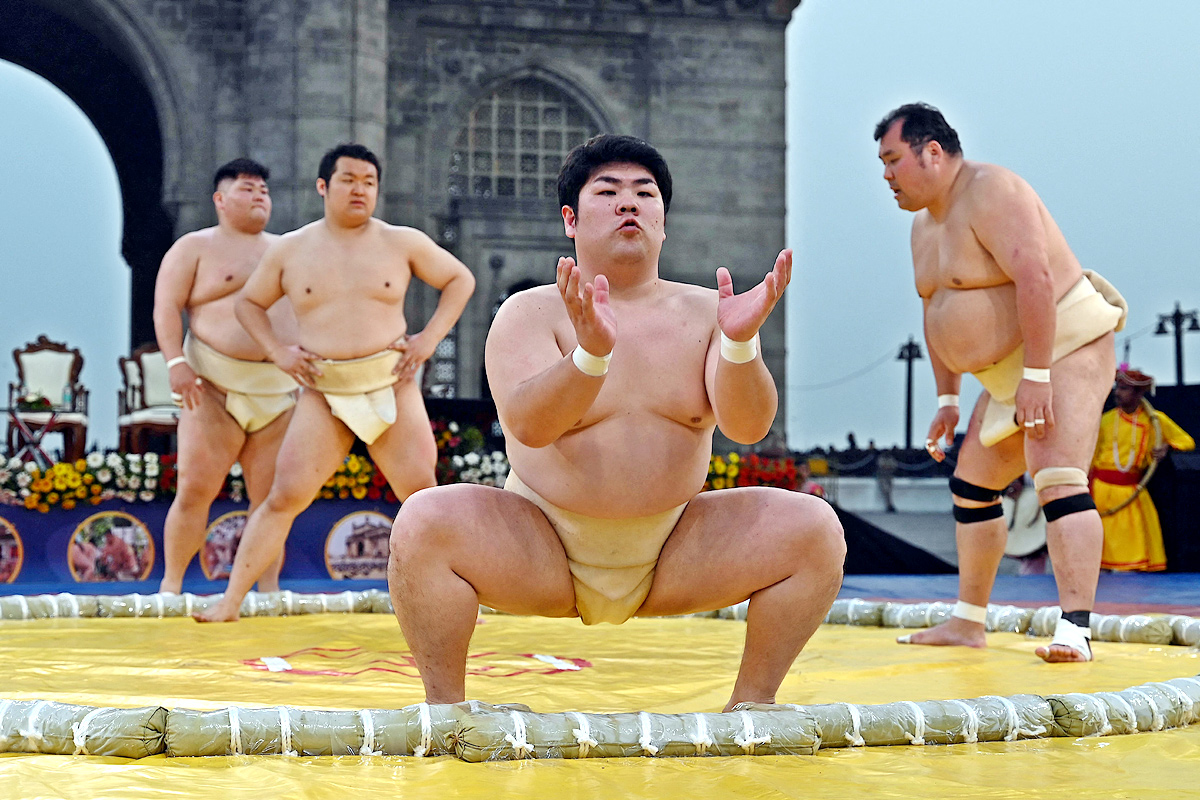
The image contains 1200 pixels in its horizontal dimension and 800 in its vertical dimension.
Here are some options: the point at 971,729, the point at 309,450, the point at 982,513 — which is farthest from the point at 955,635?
the point at 309,450

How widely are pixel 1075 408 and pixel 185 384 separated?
3.25 m

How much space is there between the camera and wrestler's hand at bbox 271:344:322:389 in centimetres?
429

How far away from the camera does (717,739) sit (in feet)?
6.40

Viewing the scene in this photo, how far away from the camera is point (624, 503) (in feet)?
7.08

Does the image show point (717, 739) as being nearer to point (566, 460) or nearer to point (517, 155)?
point (566, 460)

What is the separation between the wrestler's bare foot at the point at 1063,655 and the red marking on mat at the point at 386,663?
123 cm

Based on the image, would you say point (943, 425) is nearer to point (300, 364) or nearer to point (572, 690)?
point (572, 690)

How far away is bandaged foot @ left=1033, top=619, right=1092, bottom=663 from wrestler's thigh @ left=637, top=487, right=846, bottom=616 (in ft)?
4.34

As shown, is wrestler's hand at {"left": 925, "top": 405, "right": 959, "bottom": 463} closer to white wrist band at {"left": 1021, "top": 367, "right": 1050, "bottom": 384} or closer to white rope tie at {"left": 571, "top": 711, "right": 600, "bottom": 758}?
white wrist band at {"left": 1021, "top": 367, "right": 1050, "bottom": 384}

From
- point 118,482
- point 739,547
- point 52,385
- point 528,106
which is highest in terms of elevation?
point 528,106

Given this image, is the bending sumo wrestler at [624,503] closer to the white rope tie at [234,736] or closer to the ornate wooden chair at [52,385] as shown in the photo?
the white rope tie at [234,736]

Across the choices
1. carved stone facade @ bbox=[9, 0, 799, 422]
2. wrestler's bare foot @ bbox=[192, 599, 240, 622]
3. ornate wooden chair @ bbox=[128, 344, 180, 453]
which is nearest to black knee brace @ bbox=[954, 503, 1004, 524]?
wrestler's bare foot @ bbox=[192, 599, 240, 622]

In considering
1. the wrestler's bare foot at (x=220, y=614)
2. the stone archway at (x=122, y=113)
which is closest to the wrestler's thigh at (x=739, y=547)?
the wrestler's bare foot at (x=220, y=614)

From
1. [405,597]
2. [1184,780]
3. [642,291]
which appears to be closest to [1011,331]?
[642,291]
